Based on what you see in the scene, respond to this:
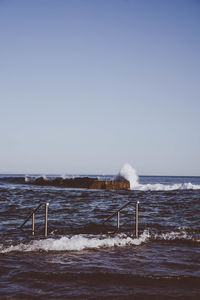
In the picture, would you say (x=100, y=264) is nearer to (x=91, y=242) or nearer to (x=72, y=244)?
(x=72, y=244)

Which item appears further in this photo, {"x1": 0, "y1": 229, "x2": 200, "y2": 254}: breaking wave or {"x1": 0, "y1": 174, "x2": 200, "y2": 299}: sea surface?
{"x1": 0, "y1": 229, "x2": 200, "y2": 254}: breaking wave

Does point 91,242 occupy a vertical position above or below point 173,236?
above

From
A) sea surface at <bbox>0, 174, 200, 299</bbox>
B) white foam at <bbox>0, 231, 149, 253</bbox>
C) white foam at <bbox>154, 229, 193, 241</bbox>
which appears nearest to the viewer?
sea surface at <bbox>0, 174, 200, 299</bbox>

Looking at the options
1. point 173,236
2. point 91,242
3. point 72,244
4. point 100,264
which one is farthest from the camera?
point 173,236

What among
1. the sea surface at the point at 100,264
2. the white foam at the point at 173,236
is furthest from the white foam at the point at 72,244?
the white foam at the point at 173,236

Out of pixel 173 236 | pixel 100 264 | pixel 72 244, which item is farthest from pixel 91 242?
pixel 173 236

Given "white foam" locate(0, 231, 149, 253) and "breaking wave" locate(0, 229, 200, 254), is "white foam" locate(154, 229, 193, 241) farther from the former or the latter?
"white foam" locate(0, 231, 149, 253)

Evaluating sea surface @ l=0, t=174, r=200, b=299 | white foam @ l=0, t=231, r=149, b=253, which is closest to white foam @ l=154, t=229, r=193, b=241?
sea surface @ l=0, t=174, r=200, b=299

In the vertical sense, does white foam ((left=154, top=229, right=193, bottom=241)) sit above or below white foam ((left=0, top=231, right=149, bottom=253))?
below

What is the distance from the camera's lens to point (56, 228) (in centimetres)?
1286

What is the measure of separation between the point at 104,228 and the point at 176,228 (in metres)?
3.25

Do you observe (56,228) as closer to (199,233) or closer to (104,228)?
(104,228)

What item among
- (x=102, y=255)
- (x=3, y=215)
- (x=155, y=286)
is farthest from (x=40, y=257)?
(x=3, y=215)

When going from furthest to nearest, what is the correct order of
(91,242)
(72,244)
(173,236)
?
(173,236) → (91,242) → (72,244)
